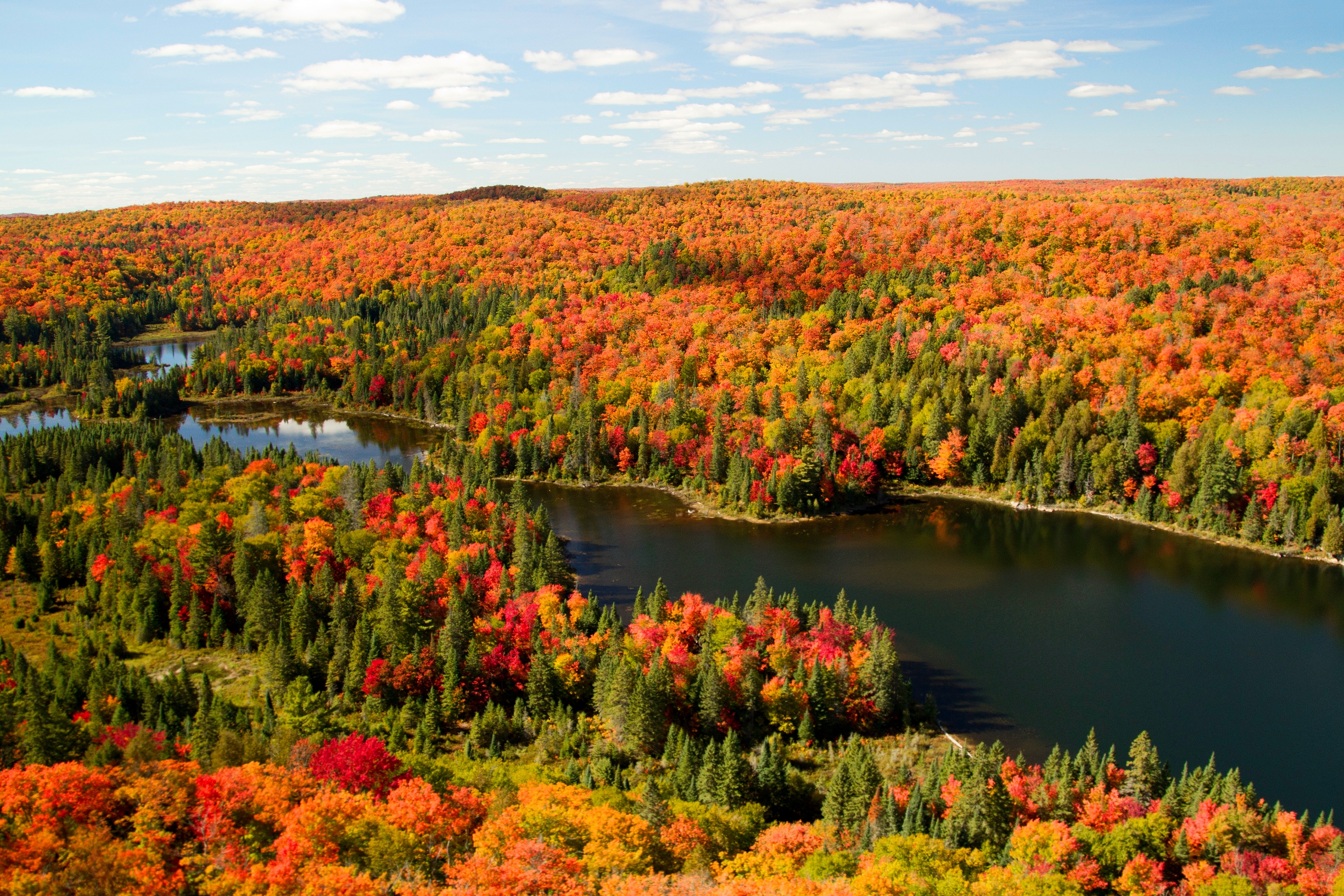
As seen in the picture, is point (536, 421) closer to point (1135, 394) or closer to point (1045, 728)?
point (1135, 394)

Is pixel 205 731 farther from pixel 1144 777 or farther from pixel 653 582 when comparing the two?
pixel 1144 777

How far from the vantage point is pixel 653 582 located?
7138 centimetres

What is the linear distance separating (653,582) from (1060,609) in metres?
30.7

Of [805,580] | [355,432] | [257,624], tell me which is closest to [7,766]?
[257,624]

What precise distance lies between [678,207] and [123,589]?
156 metres

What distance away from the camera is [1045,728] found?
162 ft

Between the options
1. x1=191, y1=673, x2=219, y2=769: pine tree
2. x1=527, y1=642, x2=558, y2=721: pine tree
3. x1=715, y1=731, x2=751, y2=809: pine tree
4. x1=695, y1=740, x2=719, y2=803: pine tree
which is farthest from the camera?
x1=527, y1=642, x2=558, y2=721: pine tree

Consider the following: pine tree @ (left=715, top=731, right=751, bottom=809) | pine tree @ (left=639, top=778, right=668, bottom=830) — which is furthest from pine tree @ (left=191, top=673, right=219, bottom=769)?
pine tree @ (left=715, top=731, right=751, bottom=809)

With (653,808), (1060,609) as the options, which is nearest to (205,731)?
(653,808)

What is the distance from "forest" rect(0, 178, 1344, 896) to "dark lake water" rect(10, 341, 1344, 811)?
3.75 metres

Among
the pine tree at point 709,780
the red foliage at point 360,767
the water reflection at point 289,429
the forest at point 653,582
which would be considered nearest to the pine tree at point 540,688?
the forest at point 653,582

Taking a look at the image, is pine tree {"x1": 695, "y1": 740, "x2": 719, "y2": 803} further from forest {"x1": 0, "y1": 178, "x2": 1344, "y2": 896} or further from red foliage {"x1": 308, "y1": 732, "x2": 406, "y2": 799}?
red foliage {"x1": 308, "y1": 732, "x2": 406, "y2": 799}

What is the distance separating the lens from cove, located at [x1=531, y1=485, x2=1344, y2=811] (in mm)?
49594

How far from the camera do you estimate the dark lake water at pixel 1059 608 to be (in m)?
49.7
